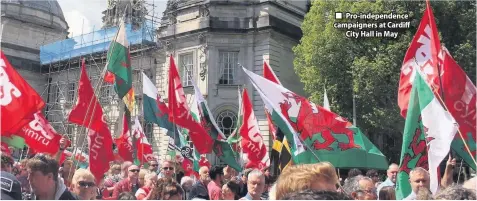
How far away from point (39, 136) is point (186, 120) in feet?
11.3

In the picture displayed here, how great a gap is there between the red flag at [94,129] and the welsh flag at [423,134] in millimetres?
5174

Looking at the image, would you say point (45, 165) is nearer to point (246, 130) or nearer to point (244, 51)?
point (246, 130)

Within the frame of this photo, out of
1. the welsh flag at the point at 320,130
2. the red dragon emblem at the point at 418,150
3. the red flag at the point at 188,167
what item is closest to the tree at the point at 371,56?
the red flag at the point at 188,167

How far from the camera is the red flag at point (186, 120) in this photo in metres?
11.4

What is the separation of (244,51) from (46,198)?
908 inches

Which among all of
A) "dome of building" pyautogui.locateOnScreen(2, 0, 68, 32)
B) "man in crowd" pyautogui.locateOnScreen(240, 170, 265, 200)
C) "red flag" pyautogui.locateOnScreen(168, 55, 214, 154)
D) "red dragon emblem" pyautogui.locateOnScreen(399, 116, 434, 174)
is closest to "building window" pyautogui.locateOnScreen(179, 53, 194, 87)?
"red flag" pyautogui.locateOnScreen(168, 55, 214, 154)

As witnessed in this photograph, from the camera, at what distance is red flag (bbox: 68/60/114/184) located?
9.27 m

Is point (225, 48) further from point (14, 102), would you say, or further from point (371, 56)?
point (14, 102)

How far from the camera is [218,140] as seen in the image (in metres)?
12.3

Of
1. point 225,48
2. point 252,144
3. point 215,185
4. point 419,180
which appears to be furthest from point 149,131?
point 419,180

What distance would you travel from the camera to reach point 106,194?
889 centimetres

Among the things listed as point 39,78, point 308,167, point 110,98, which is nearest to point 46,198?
point 308,167

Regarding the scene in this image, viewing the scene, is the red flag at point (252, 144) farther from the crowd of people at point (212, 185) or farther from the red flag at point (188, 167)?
the crowd of people at point (212, 185)

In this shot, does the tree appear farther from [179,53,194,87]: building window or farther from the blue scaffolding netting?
the blue scaffolding netting
